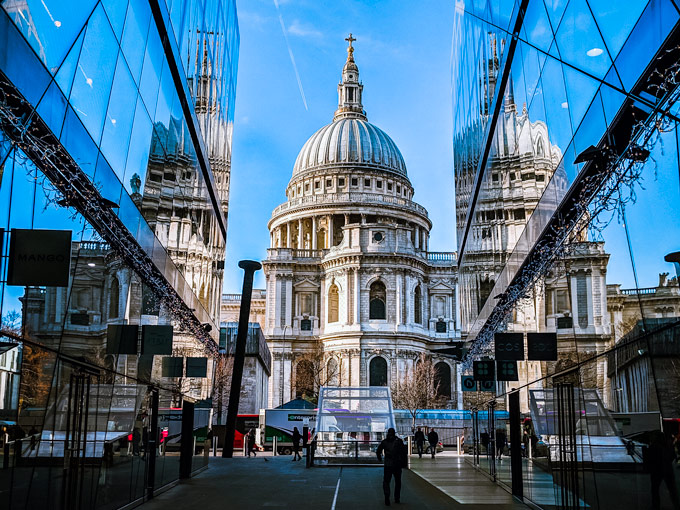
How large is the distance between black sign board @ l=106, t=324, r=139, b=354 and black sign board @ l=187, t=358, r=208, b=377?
7.44m

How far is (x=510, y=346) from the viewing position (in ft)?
56.4

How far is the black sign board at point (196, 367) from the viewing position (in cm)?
2359

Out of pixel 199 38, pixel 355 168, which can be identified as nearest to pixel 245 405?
pixel 199 38

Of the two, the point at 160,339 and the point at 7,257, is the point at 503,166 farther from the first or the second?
the point at 7,257

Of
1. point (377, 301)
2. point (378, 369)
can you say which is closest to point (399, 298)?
point (377, 301)

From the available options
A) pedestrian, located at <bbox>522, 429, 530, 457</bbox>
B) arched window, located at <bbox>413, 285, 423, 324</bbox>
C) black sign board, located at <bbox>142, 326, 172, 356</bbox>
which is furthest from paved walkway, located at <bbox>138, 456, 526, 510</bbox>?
arched window, located at <bbox>413, 285, 423, 324</bbox>

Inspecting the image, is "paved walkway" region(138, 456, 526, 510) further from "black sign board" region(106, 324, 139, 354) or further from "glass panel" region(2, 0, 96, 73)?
"glass panel" region(2, 0, 96, 73)

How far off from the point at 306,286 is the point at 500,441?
77294mm

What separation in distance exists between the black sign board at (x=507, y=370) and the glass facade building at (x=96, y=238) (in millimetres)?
7469

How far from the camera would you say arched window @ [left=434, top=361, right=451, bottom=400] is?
8912 centimetres

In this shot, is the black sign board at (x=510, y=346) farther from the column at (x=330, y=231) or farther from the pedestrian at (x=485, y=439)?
the column at (x=330, y=231)

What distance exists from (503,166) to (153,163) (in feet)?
28.2

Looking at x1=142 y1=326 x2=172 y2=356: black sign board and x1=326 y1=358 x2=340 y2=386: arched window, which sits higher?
x1=326 y1=358 x2=340 y2=386: arched window

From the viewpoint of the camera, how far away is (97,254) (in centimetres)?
1314
